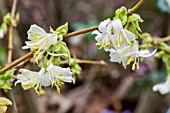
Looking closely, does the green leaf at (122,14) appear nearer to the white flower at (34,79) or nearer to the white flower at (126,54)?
the white flower at (126,54)

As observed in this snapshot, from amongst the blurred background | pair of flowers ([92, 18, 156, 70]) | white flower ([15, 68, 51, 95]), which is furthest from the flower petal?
the blurred background

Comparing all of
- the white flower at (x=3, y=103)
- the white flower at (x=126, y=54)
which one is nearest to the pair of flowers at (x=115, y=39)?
the white flower at (x=126, y=54)

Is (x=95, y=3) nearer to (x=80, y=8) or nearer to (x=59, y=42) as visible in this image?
(x=80, y=8)

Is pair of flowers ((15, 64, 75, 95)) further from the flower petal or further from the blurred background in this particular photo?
the blurred background

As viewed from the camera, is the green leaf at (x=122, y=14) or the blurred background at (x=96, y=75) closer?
the green leaf at (x=122, y=14)

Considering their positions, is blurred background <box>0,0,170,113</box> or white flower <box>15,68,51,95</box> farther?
blurred background <box>0,0,170,113</box>

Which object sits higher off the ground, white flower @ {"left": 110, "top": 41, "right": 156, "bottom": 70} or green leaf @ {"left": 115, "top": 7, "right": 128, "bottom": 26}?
green leaf @ {"left": 115, "top": 7, "right": 128, "bottom": 26}
